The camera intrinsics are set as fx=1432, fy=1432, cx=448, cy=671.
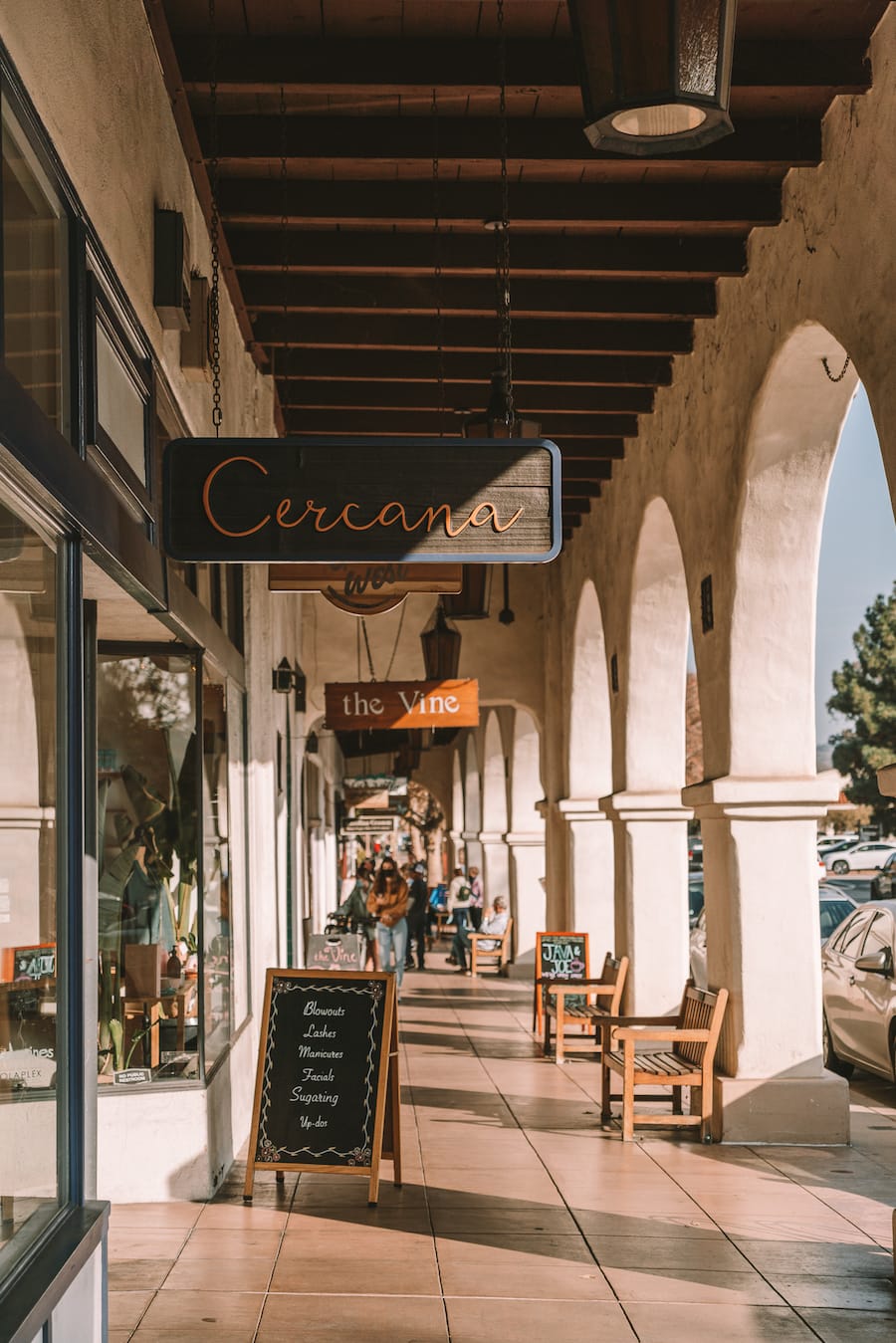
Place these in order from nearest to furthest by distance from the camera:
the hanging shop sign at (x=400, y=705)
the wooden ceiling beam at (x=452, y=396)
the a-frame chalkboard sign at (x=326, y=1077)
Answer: the a-frame chalkboard sign at (x=326, y=1077), the wooden ceiling beam at (x=452, y=396), the hanging shop sign at (x=400, y=705)

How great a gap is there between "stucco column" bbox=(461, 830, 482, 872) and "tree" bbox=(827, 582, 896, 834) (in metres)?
28.1

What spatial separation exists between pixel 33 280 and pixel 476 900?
844 inches

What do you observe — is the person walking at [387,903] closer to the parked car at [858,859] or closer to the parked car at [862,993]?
the parked car at [862,993]

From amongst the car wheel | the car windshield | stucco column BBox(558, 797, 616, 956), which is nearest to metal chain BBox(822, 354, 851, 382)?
the car wheel

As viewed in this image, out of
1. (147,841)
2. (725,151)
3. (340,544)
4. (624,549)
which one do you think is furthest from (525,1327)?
(624,549)

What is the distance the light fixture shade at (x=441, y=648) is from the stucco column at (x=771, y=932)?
5.28m

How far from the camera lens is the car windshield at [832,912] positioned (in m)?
15.9

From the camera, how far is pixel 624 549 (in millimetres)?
12297

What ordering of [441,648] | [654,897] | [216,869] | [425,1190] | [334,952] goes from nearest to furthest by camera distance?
[425,1190]
[216,869]
[654,897]
[334,952]
[441,648]

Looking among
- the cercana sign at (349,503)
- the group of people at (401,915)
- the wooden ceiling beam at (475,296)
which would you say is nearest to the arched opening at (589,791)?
the group of people at (401,915)

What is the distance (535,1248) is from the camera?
621 cm

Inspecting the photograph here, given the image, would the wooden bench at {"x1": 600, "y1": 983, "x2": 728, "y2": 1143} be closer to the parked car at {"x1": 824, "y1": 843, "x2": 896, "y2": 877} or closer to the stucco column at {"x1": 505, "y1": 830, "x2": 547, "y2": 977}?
the stucco column at {"x1": 505, "y1": 830, "x2": 547, "y2": 977}

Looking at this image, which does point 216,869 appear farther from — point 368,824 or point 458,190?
point 368,824

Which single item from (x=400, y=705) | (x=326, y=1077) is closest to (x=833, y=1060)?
(x=400, y=705)
